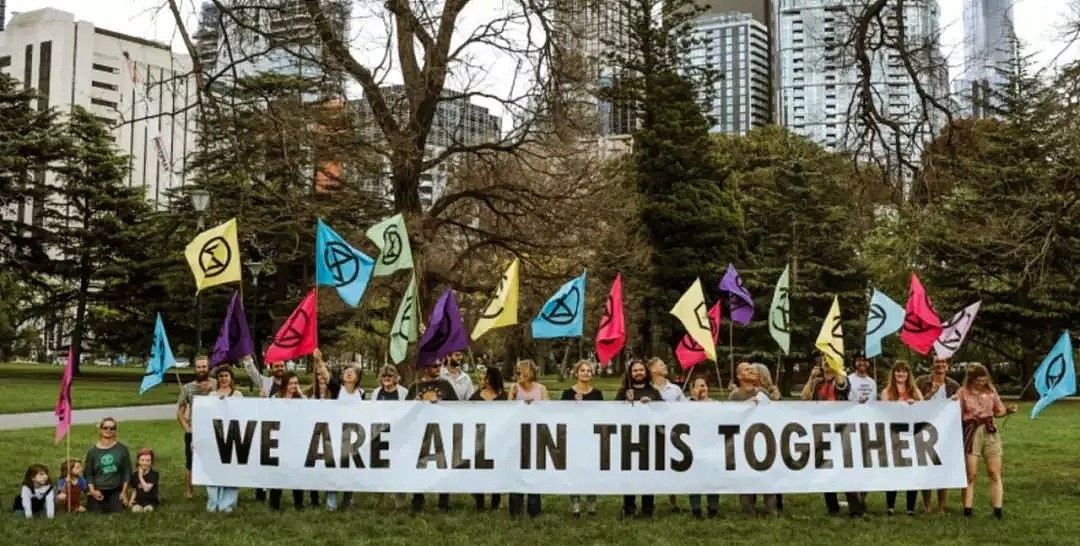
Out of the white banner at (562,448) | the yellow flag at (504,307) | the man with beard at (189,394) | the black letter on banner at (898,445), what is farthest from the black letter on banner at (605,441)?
the man with beard at (189,394)

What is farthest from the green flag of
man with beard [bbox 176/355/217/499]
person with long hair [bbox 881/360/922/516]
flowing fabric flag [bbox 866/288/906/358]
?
man with beard [bbox 176/355/217/499]

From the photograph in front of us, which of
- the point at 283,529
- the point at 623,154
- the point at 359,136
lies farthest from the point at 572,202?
the point at 623,154

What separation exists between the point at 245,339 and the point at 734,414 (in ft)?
16.9

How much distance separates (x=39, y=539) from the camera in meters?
8.79

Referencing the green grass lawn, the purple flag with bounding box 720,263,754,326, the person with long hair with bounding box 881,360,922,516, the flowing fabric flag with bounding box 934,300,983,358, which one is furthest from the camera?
the purple flag with bounding box 720,263,754,326

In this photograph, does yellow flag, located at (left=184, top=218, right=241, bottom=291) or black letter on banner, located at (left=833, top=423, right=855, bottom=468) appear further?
yellow flag, located at (left=184, top=218, right=241, bottom=291)

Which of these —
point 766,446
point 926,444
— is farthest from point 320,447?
point 926,444

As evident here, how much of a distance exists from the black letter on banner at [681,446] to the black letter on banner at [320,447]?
10.8 feet

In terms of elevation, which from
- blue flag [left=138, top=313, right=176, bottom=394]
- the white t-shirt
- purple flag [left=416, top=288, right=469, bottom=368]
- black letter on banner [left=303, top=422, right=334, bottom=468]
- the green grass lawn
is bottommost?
the green grass lawn

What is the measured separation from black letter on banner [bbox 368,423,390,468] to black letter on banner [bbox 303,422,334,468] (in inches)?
15.7

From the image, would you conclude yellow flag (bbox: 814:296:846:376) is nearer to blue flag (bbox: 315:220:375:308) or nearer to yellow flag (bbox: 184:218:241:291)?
blue flag (bbox: 315:220:375:308)

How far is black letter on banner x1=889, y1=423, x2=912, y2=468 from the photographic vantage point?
33.8 feet

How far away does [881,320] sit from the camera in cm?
1202

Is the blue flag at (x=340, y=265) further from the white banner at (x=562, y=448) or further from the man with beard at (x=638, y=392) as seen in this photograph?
the man with beard at (x=638, y=392)
